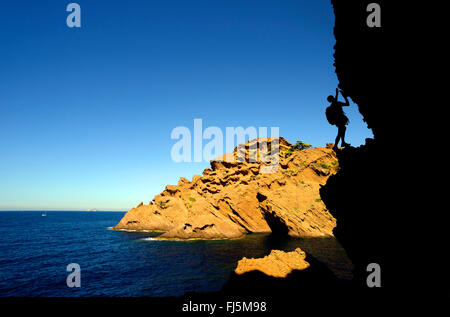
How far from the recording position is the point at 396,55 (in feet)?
21.5

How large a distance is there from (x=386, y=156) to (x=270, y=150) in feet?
199

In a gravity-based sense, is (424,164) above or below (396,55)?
below

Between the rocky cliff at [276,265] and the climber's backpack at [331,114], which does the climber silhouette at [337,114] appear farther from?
the rocky cliff at [276,265]

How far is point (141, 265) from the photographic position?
27.3 meters

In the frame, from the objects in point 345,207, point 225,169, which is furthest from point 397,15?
point 225,169

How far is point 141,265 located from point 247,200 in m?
28.5

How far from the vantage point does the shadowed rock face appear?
4412cm

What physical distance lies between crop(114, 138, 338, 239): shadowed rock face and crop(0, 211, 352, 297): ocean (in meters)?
4.83

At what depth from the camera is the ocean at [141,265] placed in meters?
20.2

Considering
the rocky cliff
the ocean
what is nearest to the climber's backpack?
the rocky cliff

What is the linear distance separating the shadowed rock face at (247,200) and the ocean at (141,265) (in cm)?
483

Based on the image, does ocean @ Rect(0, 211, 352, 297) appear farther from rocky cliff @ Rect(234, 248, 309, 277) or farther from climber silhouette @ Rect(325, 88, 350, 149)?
climber silhouette @ Rect(325, 88, 350, 149)

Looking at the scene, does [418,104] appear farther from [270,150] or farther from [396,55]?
[270,150]
